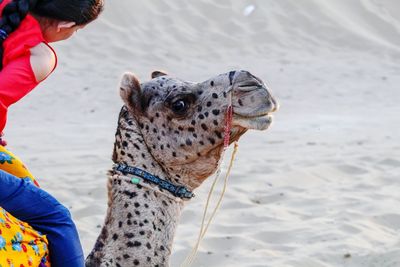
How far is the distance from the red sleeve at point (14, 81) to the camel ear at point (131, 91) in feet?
1.18

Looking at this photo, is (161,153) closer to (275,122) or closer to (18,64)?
(18,64)

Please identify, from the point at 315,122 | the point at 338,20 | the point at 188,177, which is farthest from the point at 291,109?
the point at 188,177

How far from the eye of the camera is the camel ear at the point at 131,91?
339cm

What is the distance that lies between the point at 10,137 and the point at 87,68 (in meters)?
3.65

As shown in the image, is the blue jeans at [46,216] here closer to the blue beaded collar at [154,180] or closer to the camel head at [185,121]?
the blue beaded collar at [154,180]

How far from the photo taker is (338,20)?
1600 cm

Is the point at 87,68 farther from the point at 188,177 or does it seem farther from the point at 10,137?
the point at 188,177

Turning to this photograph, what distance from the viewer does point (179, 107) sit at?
134 inches

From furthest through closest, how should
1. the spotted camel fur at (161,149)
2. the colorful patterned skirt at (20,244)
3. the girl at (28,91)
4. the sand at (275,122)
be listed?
the sand at (275,122), the spotted camel fur at (161,149), the girl at (28,91), the colorful patterned skirt at (20,244)

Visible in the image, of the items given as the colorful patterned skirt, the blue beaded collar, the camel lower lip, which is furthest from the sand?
the colorful patterned skirt

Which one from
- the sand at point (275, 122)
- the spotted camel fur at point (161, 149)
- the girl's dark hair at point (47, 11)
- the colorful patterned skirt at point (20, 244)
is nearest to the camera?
the colorful patterned skirt at point (20, 244)

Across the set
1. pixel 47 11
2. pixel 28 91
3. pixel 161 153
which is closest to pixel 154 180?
pixel 161 153

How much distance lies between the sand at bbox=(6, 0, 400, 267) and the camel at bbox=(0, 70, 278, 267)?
227cm

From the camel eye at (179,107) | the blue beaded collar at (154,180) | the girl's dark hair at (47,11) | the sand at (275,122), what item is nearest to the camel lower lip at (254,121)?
the camel eye at (179,107)
